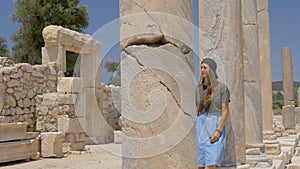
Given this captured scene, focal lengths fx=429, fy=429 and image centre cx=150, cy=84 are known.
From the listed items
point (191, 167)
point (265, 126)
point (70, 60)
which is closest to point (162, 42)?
point (191, 167)

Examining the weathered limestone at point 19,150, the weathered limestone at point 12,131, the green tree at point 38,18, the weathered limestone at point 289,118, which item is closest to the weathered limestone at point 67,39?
the weathered limestone at point 19,150

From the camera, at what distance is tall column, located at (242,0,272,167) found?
23.7ft

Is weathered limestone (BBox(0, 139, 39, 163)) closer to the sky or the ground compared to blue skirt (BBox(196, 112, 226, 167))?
closer to the ground

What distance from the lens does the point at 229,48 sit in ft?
18.7

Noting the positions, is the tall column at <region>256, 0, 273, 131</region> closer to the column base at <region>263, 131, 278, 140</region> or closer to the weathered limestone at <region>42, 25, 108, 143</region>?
the column base at <region>263, 131, 278, 140</region>

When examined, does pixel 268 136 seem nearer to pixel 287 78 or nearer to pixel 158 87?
pixel 158 87

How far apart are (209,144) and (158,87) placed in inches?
51.5

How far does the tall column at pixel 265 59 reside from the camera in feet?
37.9

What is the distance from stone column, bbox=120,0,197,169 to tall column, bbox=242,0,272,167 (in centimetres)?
391

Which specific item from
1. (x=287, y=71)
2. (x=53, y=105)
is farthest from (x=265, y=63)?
(x=287, y=71)

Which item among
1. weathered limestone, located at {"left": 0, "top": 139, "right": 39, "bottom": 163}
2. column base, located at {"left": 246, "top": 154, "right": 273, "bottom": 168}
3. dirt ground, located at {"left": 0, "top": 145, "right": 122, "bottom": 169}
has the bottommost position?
dirt ground, located at {"left": 0, "top": 145, "right": 122, "bottom": 169}

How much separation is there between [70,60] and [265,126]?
16.9m

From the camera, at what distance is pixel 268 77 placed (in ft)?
38.9

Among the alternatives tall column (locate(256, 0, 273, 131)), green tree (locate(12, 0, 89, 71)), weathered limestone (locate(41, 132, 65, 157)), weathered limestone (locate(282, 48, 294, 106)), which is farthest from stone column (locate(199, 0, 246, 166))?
green tree (locate(12, 0, 89, 71))
